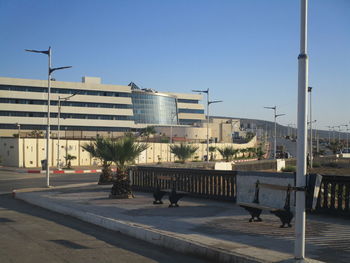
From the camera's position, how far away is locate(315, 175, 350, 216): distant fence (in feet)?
35.0

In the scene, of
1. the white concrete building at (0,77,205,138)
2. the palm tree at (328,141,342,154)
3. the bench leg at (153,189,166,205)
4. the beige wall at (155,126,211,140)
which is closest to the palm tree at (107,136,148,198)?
the bench leg at (153,189,166,205)

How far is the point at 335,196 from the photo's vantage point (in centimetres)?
1105

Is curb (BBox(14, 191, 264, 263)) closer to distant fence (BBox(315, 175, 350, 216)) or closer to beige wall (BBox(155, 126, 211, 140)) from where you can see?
distant fence (BBox(315, 175, 350, 216))

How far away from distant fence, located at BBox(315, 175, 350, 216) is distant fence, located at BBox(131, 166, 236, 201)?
3.08 m

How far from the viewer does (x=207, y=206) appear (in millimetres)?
13234

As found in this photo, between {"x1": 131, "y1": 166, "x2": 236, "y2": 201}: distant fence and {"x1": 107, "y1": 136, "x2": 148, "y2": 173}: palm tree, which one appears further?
{"x1": 107, "y1": 136, "x2": 148, "y2": 173}: palm tree

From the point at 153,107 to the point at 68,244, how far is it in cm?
10599

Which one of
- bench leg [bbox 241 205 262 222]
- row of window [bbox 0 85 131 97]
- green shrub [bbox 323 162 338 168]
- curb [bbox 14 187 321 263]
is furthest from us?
row of window [bbox 0 85 131 97]

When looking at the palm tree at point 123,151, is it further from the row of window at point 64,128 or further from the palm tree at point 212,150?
the row of window at point 64,128

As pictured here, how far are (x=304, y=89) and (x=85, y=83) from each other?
8996cm

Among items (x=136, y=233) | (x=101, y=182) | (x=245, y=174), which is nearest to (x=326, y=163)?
(x=101, y=182)

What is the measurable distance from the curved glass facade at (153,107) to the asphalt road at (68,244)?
94.3 meters

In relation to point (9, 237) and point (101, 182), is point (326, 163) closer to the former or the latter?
point (101, 182)

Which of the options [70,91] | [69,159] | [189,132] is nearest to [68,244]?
[69,159]
